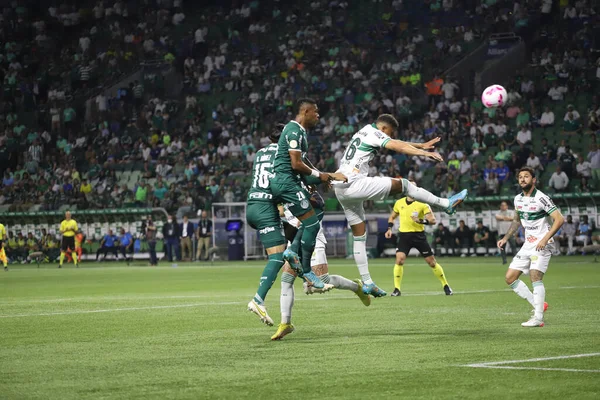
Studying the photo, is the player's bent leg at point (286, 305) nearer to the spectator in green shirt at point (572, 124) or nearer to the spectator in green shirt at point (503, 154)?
the spectator in green shirt at point (503, 154)

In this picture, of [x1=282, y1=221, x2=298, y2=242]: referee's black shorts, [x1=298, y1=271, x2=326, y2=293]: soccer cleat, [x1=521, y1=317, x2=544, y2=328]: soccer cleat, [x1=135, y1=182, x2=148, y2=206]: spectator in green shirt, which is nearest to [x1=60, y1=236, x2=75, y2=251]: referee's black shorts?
[x1=135, y1=182, x2=148, y2=206]: spectator in green shirt

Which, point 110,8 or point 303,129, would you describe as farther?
point 110,8

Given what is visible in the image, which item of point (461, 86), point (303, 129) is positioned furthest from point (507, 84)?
point (303, 129)

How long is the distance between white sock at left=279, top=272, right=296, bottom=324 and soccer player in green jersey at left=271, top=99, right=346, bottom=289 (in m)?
0.24

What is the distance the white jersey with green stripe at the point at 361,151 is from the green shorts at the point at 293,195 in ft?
5.13

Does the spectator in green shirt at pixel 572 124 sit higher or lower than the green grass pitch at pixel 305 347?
higher

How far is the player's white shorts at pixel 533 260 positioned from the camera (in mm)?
14156

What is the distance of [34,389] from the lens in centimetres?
843

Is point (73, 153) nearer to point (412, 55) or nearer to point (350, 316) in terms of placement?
point (412, 55)

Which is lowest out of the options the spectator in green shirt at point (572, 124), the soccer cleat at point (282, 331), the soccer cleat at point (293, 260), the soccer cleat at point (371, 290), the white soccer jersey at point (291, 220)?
the soccer cleat at point (282, 331)

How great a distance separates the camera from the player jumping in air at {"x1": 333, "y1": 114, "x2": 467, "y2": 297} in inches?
535

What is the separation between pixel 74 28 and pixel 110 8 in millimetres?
2694

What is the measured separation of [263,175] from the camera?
13000 mm

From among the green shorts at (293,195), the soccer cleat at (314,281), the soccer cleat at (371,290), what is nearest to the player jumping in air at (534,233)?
the soccer cleat at (371,290)
